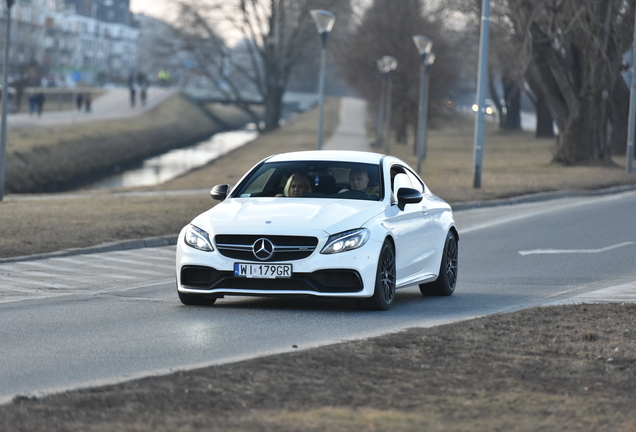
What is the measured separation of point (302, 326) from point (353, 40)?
66243 millimetres

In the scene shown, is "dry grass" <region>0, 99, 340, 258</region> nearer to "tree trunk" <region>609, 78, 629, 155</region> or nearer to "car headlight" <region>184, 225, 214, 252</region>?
"car headlight" <region>184, 225, 214, 252</region>

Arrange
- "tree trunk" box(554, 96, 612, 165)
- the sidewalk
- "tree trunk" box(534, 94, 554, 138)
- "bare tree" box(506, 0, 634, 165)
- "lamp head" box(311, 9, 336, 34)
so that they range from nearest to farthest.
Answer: "lamp head" box(311, 9, 336, 34) < "bare tree" box(506, 0, 634, 165) < "tree trunk" box(554, 96, 612, 165) < the sidewalk < "tree trunk" box(534, 94, 554, 138)

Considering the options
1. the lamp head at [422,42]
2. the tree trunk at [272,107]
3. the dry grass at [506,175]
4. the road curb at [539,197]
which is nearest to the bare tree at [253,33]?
the tree trunk at [272,107]

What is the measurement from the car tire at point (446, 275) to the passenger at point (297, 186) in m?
1.81

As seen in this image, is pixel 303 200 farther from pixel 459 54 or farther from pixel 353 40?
pixel 459 54

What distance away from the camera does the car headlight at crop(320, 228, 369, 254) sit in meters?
9.43

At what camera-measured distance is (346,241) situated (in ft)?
31.2

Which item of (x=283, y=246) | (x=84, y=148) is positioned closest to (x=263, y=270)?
(x=283, y=246)

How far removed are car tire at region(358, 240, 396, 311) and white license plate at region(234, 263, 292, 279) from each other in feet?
2.63

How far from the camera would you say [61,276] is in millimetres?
12852

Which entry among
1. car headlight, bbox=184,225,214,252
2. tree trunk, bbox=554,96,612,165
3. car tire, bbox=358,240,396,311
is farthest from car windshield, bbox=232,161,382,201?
tree trunk, bbox=554,96,612,165

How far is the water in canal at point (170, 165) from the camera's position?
49312 millimetres

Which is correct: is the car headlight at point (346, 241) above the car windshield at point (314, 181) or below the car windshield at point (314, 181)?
below

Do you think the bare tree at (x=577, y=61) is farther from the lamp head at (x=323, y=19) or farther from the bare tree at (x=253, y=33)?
the bare tree at (x=253, y=33)
